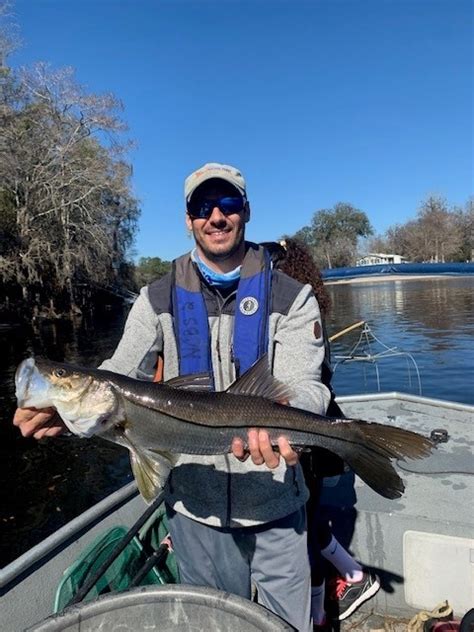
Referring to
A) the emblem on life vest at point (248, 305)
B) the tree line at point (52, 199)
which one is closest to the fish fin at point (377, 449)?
the emblem on life vest at point (248, 305)

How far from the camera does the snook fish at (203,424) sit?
2418 mm

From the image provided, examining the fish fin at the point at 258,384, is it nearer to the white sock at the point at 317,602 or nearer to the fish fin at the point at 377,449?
the fish fin at the point at 377,449

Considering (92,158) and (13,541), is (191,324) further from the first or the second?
(92,158)

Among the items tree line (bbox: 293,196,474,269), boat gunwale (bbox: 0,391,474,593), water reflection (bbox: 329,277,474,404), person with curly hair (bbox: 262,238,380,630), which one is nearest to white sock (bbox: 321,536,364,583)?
person with curly hair (bbox: 262,238,380,630)

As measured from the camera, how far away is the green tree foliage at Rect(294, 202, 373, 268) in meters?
124

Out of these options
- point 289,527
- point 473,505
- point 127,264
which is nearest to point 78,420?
point 289,527

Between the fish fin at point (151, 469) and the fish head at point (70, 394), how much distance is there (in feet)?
0.77

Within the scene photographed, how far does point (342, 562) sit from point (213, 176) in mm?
2837

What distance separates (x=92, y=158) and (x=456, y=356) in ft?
105

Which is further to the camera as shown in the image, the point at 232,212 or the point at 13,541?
the point at 13,541

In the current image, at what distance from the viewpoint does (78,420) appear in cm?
239

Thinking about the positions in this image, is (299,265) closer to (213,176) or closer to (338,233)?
(213,176)

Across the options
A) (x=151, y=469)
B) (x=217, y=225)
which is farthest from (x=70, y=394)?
(x=217, y=225)

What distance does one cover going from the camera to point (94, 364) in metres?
22.4
